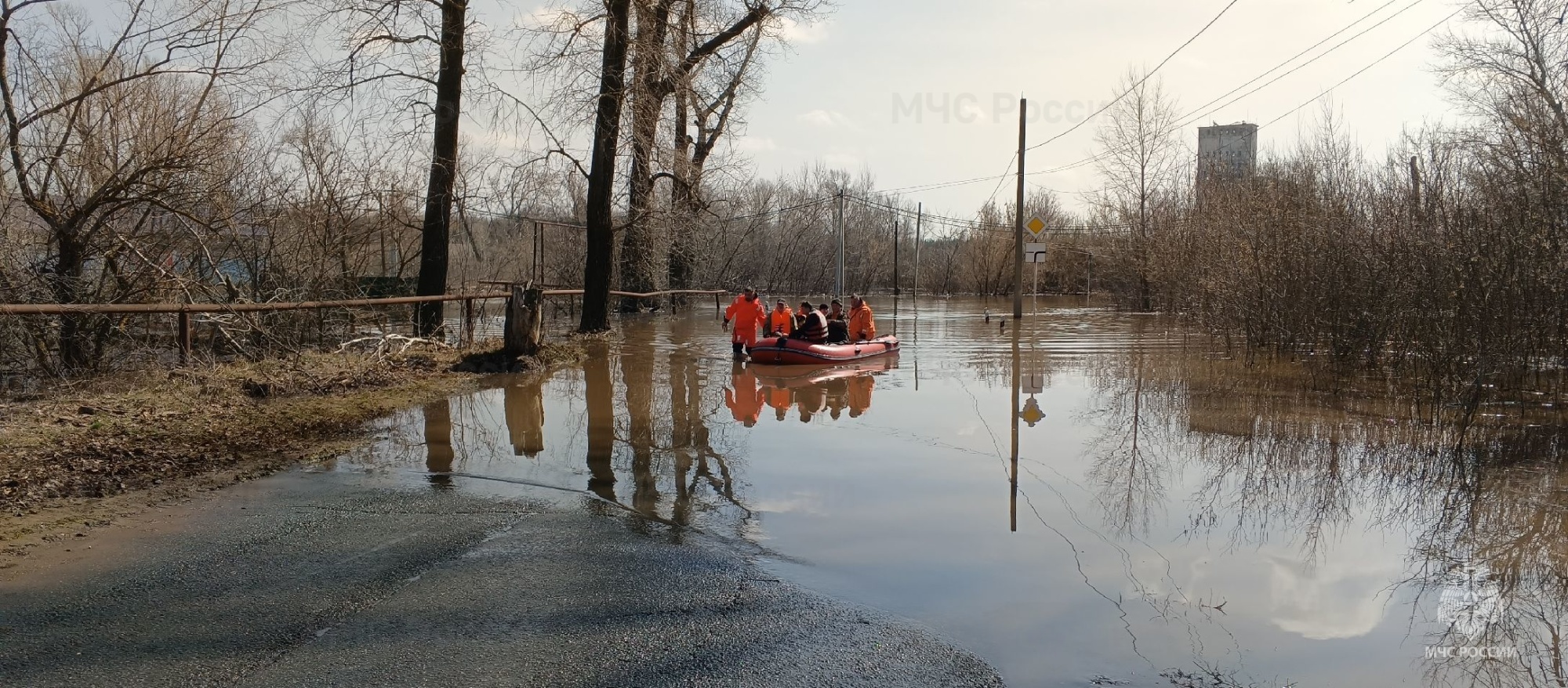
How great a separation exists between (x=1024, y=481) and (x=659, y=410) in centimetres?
499

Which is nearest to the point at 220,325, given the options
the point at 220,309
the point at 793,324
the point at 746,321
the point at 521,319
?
the point at 220,309

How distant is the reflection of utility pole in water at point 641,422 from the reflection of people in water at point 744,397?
3.30ft

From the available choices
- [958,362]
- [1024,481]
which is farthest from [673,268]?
[1024,481]

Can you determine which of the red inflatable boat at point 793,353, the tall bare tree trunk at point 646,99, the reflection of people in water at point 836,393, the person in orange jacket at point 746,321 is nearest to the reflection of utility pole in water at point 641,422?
the person in orange jacket at point 746,321

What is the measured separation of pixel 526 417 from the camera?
37.4ft

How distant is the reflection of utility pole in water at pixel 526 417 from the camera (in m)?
9.63

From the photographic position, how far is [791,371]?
17.2 metres

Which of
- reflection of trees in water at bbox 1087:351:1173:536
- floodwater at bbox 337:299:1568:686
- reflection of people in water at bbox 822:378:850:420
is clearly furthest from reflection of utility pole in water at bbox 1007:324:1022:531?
reflection of people in water at bbox 822:378:850:420

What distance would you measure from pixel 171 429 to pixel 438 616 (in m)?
5.18

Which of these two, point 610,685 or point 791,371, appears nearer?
point 610,685

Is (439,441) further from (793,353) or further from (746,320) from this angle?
(746,320)

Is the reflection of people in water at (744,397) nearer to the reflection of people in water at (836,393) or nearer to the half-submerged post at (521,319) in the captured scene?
the reflection of people in water at (836,393)

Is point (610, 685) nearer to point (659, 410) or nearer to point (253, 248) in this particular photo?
point (659, 410)

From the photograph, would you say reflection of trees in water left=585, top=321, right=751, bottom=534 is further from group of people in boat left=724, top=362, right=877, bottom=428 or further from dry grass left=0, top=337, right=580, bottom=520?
dry grass left=0, top=337, right=580, bottom=520
